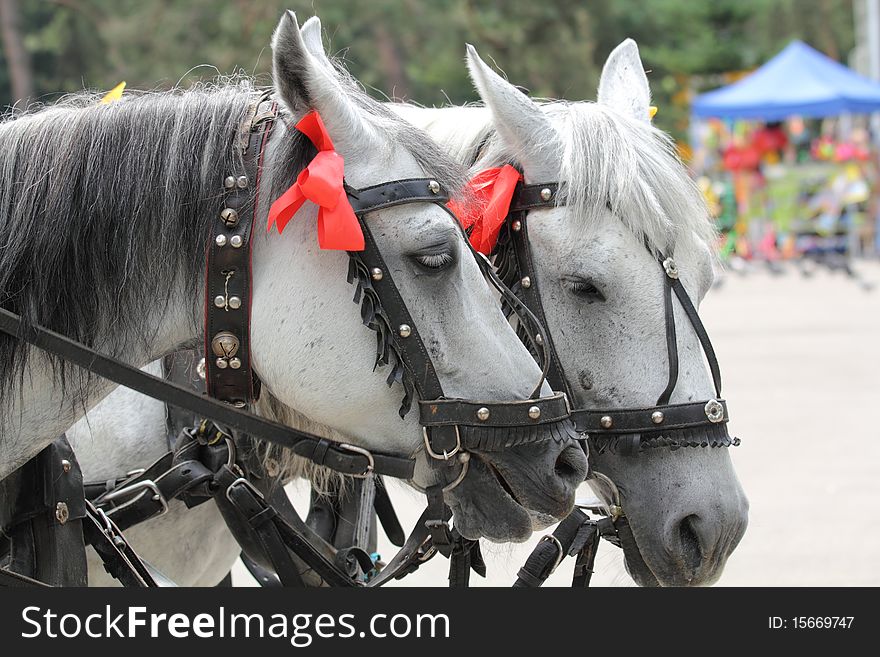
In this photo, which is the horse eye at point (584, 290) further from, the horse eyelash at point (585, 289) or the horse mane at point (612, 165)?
the horse mane at point (612, 165)

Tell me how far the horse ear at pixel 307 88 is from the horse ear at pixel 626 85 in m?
1.19

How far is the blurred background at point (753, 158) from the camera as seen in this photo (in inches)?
240

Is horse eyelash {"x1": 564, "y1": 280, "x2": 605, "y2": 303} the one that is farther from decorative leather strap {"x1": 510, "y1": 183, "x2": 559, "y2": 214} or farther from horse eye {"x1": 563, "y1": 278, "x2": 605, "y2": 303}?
decorative leather strap {"x1": 510, "y1": 183, "x2": 559, "y2": 214}

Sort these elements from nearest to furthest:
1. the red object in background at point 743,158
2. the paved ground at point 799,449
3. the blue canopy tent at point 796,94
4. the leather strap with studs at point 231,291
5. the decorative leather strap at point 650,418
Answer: the leather strap with studs at point 231,291 < the decorative leather strap at point 650,418 < the paved ground at point 799,449 < the blue canopy tent at point 796,94 < the red object in background at point 743,158

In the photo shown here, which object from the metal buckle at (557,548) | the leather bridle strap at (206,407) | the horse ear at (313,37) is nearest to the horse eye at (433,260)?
the leather bridle strap at (206,407)

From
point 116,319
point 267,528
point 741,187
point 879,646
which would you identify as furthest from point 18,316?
point 741,187

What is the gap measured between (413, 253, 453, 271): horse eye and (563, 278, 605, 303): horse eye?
0.66 metres

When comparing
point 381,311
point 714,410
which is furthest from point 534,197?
point 381,311

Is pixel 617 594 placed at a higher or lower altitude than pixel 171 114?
lower

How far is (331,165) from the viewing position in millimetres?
1863

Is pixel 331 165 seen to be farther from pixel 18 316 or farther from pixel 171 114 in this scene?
pixel 18 316

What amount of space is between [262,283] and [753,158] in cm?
1821

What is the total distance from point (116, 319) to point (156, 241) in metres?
0.15

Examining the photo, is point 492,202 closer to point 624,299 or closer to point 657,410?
point 624,299
